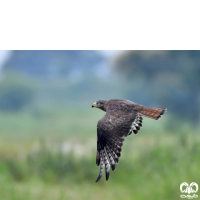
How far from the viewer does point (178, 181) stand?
14.1 m

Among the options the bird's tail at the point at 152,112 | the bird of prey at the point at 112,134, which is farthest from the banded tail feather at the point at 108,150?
the bird's tail at the point at 152,112

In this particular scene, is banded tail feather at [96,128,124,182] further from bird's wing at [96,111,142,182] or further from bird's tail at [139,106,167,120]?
bird's tail at [139,106,167,120]

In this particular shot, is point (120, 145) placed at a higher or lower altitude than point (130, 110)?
lower

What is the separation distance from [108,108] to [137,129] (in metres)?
0.79

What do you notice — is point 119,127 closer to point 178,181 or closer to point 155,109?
point 155,109

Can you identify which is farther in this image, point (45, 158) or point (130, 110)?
point (45, 158)

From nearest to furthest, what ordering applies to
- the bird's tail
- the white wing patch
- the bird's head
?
the bird's tail
the white wing patch
the bird's head

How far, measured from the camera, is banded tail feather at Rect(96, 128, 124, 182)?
525 centimetres

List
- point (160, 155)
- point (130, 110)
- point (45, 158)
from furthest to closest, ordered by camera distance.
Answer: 1. point (160, 155)
2. point (45, 158)
3. point (130, 110)

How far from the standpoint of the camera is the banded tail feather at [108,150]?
5254mm

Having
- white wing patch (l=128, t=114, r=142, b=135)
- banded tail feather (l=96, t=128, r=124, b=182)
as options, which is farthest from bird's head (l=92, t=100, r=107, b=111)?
banded tail feather (l=96, t=128, r=124, b=182)

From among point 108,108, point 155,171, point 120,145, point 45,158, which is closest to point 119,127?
point 120,145

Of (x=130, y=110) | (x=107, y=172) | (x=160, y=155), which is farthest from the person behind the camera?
(x=160, y=155)

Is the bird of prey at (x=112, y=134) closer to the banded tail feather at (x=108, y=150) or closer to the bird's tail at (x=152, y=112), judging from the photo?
the banded tail feather at (x=108, y=150)
